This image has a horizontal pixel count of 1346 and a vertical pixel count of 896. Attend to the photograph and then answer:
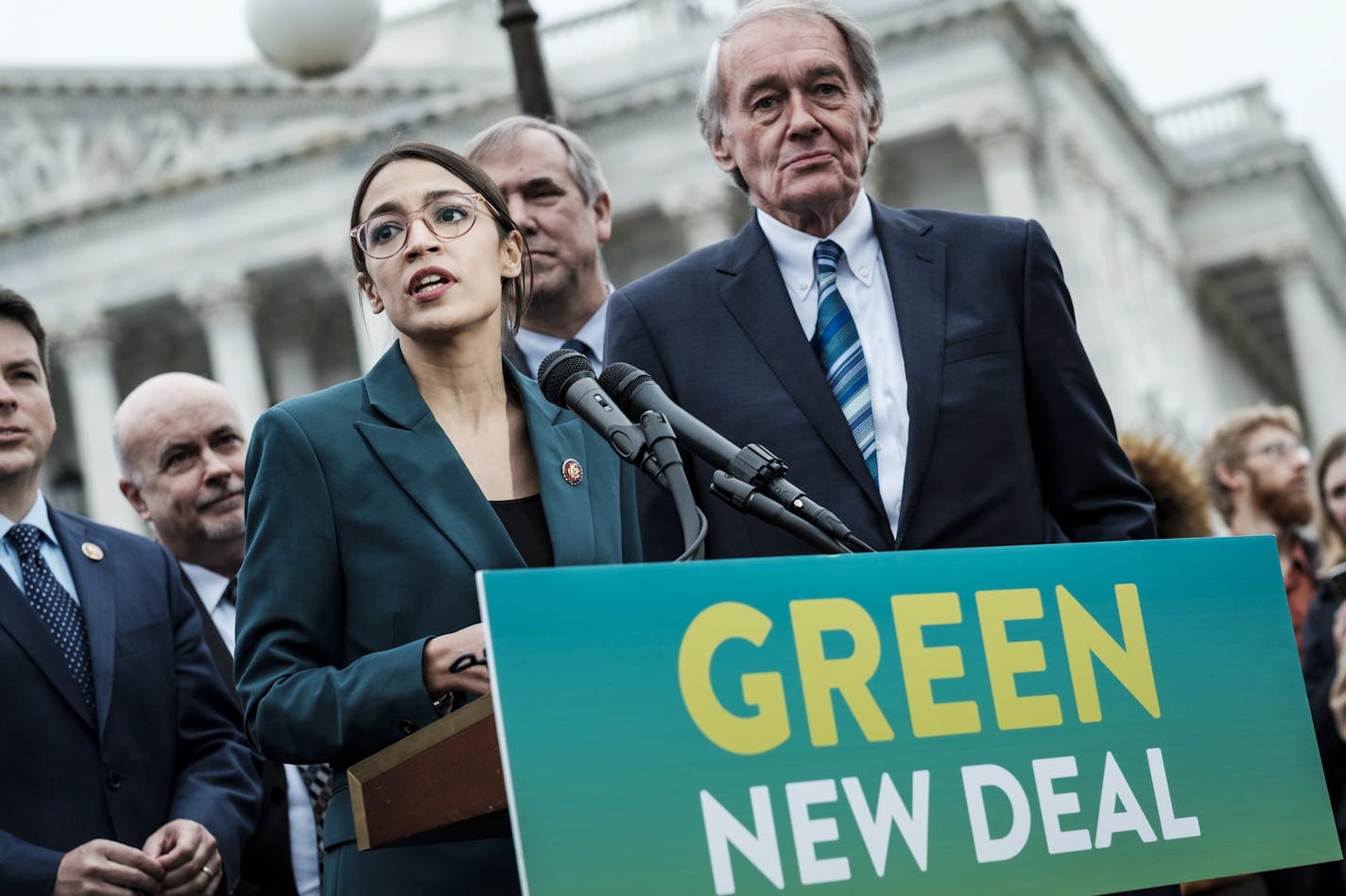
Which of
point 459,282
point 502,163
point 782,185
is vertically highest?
point 502,163

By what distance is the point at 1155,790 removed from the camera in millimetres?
2842

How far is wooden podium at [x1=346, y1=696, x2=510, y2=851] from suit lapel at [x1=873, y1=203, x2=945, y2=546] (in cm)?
131

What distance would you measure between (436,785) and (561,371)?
2.67 ft

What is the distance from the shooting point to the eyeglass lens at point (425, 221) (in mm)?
3367

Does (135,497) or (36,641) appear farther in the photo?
(135,497)

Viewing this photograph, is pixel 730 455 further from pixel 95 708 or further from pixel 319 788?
pixel 319 788

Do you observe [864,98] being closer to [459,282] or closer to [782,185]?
[782,185]

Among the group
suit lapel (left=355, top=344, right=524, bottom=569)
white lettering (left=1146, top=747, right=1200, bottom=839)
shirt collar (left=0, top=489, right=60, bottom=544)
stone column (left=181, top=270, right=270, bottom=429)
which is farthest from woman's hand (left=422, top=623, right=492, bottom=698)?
stone column (left=181, top=270, right=270, bottom=429)

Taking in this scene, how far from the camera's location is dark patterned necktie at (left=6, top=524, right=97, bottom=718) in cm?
450

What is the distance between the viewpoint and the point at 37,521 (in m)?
4.72

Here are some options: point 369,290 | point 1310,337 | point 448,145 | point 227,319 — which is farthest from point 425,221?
point 1310,337

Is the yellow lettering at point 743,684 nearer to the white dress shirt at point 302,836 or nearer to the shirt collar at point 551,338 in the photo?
the white dress shirt at point 302,836

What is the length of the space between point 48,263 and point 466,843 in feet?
135

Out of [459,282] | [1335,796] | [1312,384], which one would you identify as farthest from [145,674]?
[1312,384]
